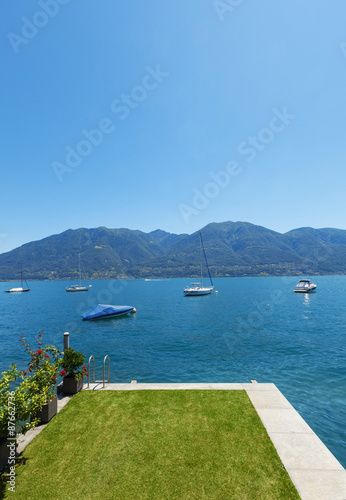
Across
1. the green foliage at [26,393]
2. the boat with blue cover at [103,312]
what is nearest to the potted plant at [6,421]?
the green foliage at [26,393]

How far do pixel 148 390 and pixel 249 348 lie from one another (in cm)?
2096

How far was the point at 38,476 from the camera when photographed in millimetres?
7352

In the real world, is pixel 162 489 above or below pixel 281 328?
above

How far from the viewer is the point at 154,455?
807cm

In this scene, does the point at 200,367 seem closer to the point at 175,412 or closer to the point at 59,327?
the point at 175,412

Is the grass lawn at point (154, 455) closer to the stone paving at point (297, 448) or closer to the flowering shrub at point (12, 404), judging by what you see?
the stone paving at point (297, 448)

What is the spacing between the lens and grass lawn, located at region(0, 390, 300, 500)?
6.80 meters

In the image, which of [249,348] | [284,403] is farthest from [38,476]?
[249,348]

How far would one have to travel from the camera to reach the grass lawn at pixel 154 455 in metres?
6.80

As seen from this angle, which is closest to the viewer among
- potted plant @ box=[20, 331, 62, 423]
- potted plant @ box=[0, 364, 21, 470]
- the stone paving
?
the stone paving

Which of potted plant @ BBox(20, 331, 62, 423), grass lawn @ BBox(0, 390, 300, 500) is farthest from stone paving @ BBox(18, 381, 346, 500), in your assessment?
potted plant @ BBox(20, 331, 62, 423)

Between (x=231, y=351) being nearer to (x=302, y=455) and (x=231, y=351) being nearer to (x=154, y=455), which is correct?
(x=302, y=455)

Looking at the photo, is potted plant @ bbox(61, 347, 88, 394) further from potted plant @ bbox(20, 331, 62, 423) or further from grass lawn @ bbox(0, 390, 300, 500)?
potted plant @ bbox(20, 331, 62, 423)

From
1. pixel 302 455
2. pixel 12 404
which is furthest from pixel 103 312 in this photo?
pixel 302 455
